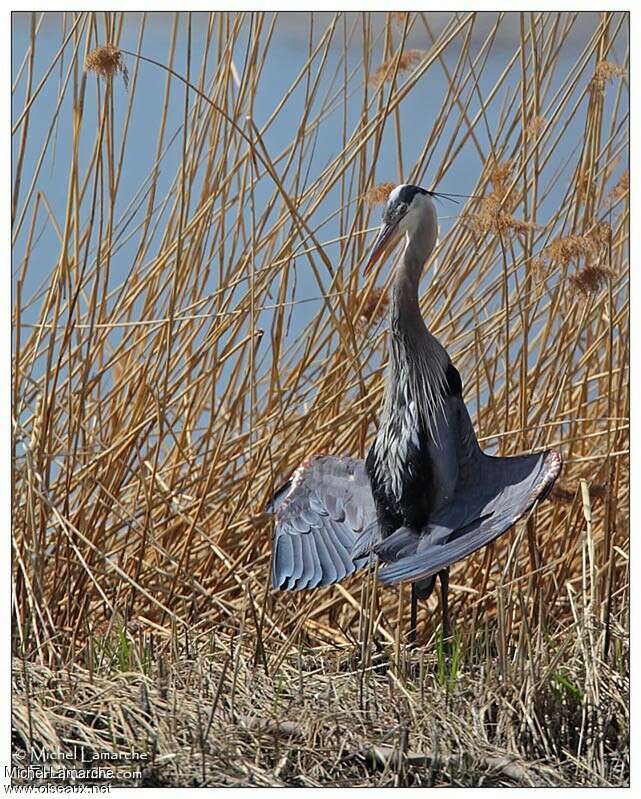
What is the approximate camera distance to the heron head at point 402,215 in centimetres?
161

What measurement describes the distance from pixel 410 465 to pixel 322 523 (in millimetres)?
161

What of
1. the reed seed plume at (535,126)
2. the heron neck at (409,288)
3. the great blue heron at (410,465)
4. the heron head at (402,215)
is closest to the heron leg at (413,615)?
the great blue heron at (410,465)

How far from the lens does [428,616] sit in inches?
76.5

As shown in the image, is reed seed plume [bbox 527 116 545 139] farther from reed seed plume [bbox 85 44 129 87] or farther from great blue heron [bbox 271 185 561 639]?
reed seed plume [bbox 85 44 129 87]

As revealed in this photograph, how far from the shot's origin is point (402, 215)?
1.61 meters

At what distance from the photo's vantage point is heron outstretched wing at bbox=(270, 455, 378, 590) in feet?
5.32

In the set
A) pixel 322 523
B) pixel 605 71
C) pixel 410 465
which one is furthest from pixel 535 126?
pixel 322 523

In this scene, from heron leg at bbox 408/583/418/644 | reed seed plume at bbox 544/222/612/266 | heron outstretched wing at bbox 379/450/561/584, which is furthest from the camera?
heron leg at bbox 408/583/418/644

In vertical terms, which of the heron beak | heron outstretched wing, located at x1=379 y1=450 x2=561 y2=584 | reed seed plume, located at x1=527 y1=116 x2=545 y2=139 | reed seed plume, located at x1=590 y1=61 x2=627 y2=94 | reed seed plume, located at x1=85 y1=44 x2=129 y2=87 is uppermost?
reed seed plume, located at x1=85 y1=44 x2=129 y2=87

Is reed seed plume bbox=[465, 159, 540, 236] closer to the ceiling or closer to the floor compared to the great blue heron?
closer to the ceiling

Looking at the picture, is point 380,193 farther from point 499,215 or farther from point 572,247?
point 572,247

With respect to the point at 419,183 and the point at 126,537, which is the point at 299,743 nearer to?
the point at 126,537

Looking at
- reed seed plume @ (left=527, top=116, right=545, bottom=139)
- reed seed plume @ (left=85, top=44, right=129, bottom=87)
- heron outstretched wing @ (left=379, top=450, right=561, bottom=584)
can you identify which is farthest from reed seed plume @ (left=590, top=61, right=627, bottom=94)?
reed seed plume @ (left=85, top=44, right=129, bottom=87)

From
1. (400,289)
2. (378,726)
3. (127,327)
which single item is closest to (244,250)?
(127,327)
